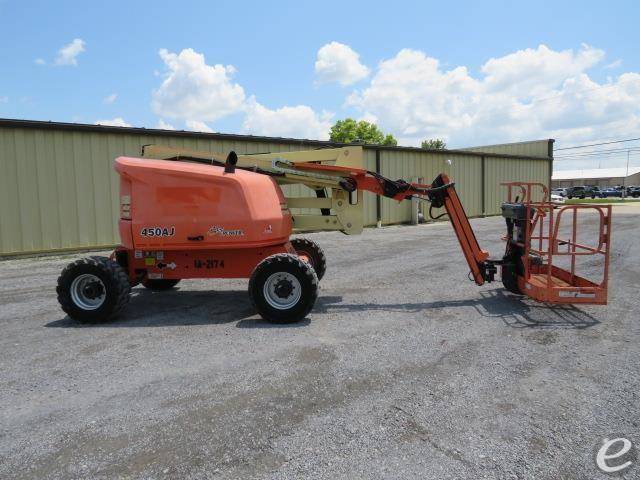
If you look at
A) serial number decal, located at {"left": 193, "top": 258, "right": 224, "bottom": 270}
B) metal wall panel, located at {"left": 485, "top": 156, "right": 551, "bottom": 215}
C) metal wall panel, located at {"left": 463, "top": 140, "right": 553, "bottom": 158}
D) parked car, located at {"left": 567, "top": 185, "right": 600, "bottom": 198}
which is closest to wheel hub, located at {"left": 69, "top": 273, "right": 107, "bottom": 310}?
serial number decal, located at {"left": 193, "top": 258, "right": 224, "bottom": 270}

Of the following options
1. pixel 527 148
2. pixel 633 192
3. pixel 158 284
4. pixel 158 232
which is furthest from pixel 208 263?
pixel 633 192

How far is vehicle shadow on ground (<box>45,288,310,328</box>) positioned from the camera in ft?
21.7

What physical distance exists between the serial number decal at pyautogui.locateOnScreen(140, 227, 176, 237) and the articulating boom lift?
0.01m

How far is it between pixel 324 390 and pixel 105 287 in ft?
12.2

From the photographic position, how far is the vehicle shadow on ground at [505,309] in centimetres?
648

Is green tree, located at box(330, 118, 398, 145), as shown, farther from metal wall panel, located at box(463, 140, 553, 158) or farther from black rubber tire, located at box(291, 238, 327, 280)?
black rubber tire, located at box(291, 238, 327, 280)

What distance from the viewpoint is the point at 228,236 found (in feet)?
22.1

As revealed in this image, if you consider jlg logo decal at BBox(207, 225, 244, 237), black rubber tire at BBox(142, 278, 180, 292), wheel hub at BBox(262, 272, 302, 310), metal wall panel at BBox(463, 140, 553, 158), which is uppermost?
metal wall panel at BBox(463, 140, 553, 158)

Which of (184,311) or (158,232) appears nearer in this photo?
(158,232)

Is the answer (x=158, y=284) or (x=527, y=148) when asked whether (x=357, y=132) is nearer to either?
(x=527, y=148)

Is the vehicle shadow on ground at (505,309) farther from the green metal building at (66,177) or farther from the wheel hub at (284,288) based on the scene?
the green metal building at (66,177)

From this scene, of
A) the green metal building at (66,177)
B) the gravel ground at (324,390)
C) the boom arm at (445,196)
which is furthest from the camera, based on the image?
the green metal building at (66,177)

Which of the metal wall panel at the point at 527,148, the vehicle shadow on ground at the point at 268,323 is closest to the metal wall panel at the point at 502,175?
the metal wall panel at the point at 527,148

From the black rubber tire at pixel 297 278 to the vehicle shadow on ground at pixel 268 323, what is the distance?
13 centimetres
